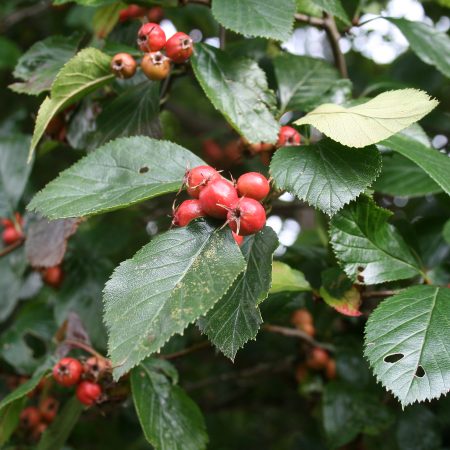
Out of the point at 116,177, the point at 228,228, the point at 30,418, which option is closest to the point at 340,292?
the point at 228,228

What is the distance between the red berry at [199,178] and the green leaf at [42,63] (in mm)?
517

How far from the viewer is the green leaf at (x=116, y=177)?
109cm

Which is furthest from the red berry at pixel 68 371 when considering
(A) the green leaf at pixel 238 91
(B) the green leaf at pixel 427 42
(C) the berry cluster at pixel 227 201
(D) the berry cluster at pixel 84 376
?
(B) the green leaf at pixel 427 42

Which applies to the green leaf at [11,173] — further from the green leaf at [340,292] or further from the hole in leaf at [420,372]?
the hole in leaf at [420,372]

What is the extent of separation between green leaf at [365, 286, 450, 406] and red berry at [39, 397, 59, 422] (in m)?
1.09

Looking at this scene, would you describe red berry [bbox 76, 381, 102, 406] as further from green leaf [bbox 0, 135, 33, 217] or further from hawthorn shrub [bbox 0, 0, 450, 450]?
green leaf [bbox 0, 135, 33, 217]

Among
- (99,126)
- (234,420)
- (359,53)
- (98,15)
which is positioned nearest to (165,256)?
(99,126)

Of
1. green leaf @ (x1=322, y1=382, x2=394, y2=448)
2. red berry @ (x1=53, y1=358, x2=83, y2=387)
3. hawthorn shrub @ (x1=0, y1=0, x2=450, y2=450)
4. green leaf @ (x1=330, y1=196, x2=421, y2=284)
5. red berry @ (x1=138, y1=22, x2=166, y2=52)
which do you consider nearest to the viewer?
hawthorn shrub @ (x1=0, y1=0, x2=450, y2=450)

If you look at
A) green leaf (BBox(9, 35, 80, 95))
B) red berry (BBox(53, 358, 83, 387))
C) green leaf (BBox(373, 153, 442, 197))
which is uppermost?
green leaf (BBox(9, 35, 80, 95))

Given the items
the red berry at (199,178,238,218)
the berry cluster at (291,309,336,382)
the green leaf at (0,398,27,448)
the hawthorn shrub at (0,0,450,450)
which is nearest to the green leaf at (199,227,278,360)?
the hawthorn shrub at (0,0,450,450)

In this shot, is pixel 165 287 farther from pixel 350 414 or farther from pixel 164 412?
pixel 350 414

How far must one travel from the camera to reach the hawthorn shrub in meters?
0.99

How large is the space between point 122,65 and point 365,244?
621 mm

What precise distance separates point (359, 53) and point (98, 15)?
1.41 m
